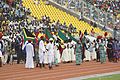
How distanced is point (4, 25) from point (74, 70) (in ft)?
35.2

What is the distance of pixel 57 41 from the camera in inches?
936

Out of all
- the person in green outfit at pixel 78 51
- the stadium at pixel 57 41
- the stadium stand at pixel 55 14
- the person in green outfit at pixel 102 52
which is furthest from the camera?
the stadium stand at pixel 55 14

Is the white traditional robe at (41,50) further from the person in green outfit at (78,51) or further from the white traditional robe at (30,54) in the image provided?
the person in green outfit at (78,51)

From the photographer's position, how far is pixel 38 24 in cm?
3316

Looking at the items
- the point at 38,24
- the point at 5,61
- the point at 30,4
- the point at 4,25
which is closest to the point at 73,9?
the point at 30,4

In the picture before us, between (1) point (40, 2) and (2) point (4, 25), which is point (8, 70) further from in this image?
(1) point (40, 2)

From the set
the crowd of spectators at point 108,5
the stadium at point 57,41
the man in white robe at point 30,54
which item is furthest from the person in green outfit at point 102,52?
the crowd of spectators at point 108,5

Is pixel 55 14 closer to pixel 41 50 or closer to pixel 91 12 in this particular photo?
pixel 91 12

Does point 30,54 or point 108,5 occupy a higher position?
point 108,5

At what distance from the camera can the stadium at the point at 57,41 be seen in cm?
1973

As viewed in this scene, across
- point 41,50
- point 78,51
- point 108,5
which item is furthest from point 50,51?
point 108,5

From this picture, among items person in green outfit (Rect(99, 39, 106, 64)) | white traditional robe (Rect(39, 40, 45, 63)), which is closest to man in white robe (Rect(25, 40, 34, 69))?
white traditional robe (Rect(39, 40, 45, 63))

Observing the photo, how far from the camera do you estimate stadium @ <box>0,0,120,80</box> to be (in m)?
19.7

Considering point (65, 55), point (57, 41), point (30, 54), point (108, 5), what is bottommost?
point (65, 55)
